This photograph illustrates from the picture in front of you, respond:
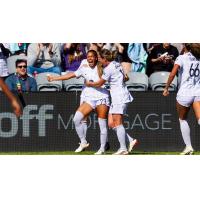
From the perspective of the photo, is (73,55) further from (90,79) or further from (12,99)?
(12,99)

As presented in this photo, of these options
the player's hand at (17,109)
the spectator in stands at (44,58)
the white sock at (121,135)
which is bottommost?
the white sock at (121,135)

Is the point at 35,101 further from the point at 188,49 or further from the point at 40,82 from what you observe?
the point at 188,49

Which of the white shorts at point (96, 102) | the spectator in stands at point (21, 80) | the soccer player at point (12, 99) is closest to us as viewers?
the soccer player at point (12, 99)

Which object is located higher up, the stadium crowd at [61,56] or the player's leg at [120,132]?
the stadium crowd at [61,56]

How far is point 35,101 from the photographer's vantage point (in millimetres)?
45062

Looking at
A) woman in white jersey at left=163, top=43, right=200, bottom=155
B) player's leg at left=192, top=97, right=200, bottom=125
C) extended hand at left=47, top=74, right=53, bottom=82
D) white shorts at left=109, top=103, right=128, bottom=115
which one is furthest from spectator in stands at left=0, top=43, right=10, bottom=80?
player's leg at left=192, top=97, right=200, bottom=125

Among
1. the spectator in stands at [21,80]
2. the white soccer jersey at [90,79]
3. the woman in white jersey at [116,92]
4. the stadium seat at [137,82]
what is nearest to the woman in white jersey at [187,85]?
the stadium seat at [137,82]

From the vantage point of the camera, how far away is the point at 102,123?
4488 centimetres

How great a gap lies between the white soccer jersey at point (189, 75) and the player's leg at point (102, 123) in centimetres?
159

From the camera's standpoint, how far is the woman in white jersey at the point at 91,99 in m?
44.7

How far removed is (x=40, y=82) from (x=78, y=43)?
1.12m

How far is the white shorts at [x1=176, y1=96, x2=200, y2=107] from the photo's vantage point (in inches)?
1761

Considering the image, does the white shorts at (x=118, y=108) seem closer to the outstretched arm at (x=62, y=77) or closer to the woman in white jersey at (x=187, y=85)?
the woman in white jersey at (x=187, y=85)
